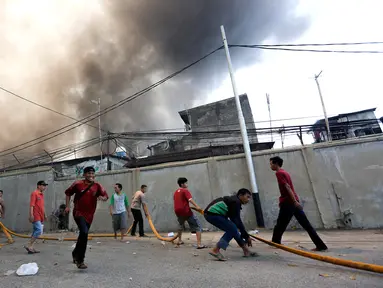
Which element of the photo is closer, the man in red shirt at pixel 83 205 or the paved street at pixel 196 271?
the paved street at pixel 196 271

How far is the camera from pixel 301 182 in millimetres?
7727

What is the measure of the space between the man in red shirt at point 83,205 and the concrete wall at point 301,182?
521 centimetres

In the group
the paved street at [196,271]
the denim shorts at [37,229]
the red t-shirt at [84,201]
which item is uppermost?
the red t-shirt at [84,201]

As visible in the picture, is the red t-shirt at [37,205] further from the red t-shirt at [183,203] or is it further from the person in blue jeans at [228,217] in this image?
the person in blue jeans at [228,217]

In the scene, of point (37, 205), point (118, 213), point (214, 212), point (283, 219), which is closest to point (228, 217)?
point (214, 212)

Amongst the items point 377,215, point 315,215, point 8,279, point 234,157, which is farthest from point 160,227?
point 377,215

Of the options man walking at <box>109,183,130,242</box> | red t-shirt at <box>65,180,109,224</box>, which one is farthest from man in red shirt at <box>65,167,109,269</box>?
man walking at <box>109,183,130,242</box>

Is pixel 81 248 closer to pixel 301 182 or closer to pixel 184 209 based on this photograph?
pixel 184 209

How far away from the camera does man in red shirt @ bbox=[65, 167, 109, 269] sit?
11.8ft

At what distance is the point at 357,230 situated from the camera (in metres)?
6.83

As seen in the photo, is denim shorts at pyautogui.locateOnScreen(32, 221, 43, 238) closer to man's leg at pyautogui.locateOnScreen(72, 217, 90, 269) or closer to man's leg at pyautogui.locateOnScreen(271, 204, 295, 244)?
man's leg at pyautogui.locateOnScreen(72, 217, 90, 269)

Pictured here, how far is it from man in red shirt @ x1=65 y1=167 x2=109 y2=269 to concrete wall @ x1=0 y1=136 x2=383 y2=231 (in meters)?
5.21

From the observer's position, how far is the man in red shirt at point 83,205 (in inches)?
141

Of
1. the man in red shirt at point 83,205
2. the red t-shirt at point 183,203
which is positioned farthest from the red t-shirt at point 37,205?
the red t-shirt at point 183,203
